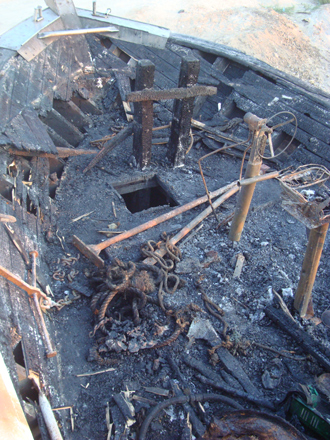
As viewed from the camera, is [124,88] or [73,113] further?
[124,88]

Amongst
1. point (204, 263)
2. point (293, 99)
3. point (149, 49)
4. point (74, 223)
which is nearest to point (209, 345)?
point (204, 263)

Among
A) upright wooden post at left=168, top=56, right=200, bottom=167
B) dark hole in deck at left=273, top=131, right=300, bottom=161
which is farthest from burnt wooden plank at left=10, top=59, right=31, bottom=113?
dark hole in deck at left=273, top=131, right=300, bottom=161

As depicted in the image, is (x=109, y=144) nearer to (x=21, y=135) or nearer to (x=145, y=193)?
(x=145, y=193)

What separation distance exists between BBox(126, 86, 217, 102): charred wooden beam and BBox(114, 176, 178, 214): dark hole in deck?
145cm

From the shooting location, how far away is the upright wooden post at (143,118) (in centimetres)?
573

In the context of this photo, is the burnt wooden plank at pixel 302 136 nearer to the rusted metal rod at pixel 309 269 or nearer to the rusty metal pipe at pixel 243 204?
the rusty metal pipe at pixel 243 204

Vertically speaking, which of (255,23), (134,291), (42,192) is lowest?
(134,291)

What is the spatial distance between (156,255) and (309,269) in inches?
76.6

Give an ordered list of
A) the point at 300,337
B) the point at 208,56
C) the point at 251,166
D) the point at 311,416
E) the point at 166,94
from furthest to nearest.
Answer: the point at 208,56, the point at 166,94, the point at 251,166, the point at 300,337, the point at 311,416

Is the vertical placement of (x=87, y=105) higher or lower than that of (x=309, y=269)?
higher

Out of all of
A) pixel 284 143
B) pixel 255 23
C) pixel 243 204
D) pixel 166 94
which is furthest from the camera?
pixel 255 23

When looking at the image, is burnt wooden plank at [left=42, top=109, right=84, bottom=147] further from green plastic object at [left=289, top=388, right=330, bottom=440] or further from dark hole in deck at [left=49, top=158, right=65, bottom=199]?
green plastic object at [left=289, top=388, right=330, bottom=440]

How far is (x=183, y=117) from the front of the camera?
6312 millimetres

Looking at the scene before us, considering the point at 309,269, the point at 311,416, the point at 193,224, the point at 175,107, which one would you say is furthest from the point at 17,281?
the point at 175,107
